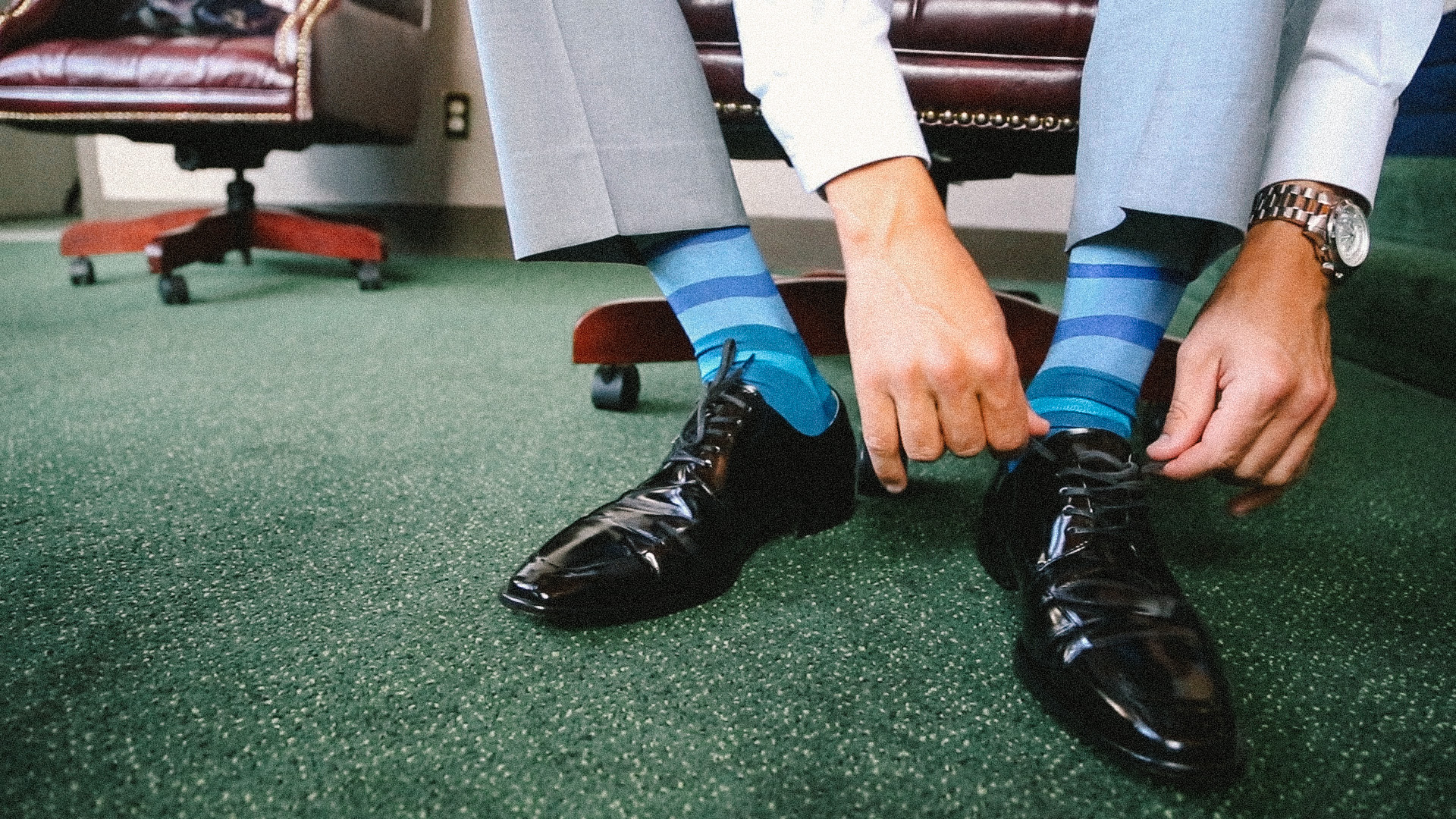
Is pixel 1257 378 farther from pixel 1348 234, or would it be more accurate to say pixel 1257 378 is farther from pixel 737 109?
pixel 737 109

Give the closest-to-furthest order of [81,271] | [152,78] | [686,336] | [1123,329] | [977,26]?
[1123,329], [977,26], [686,336], [152,78], [81,271]

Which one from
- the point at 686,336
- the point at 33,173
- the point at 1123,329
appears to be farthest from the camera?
the point at 33,173

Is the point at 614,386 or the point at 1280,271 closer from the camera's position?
the point at 1280,271

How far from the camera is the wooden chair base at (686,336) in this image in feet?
2.17

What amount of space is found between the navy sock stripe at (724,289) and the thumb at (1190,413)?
0.74ft

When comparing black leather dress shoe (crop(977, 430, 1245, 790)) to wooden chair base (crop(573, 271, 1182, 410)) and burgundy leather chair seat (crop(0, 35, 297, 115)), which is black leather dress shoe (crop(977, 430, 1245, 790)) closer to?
wooden chair base (crop(573, 271, 1182, 410))

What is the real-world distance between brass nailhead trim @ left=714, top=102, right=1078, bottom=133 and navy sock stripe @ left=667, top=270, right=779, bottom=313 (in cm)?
13

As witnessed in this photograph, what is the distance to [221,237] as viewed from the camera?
1418 mm

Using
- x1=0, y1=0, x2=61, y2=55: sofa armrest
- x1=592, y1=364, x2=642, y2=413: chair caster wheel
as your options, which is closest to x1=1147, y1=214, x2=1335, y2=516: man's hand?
x1=592, y1=364, x2=642, y2=413: chair caster wheel

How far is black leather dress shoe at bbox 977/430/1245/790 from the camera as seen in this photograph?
0.92ft

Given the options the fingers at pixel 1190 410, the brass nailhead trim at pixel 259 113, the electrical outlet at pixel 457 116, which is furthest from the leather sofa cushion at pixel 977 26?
the electrical outlet at pixel 457 116

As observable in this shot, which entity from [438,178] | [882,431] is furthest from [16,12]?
[882,431]

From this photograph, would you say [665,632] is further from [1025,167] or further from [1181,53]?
[1025,167]

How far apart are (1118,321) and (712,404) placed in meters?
0.22
